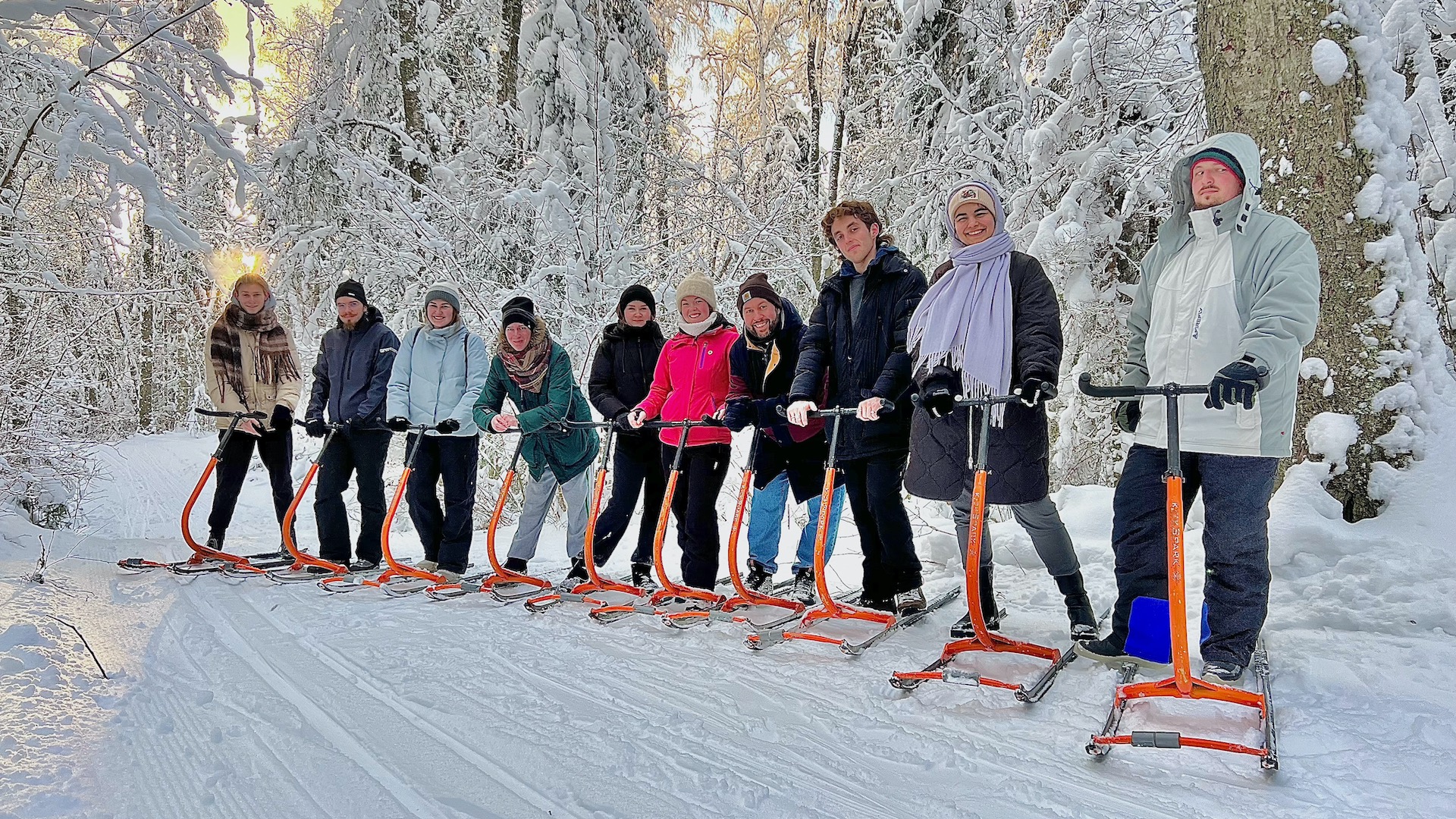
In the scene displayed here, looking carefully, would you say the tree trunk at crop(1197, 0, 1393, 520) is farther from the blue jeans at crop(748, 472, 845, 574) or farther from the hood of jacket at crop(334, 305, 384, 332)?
the hood of jacket at crop(334, 305, 384, 332)

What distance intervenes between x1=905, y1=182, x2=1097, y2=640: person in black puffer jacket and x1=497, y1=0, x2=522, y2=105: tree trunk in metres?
7.16

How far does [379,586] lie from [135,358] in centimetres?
1490

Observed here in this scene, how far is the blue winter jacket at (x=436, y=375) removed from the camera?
5.92 m

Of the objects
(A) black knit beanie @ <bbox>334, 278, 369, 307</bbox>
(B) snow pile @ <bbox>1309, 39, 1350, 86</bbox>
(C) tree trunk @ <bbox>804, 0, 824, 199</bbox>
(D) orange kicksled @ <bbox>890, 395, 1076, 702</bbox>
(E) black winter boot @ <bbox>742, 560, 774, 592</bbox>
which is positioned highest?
(C) tree trunk @ <bbox>804, 0, 824, 199</bbox>

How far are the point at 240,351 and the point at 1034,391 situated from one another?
6.00 metres

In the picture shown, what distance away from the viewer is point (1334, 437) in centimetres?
386

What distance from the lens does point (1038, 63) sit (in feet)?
25.2

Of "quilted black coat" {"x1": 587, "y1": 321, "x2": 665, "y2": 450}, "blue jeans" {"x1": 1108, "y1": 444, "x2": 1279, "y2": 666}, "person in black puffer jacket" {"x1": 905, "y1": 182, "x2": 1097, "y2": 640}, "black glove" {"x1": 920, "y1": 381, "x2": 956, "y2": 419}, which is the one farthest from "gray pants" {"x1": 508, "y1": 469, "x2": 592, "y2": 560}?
"blue jeans" {"x1": 1108, "y1": 444, "x2": 1279, "y2": 666}

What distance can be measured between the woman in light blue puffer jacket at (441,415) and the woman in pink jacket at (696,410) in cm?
145

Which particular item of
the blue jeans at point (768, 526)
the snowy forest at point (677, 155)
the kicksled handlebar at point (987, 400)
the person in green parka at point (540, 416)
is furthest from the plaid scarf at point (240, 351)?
the kicksled handlebar at point (987, 400)

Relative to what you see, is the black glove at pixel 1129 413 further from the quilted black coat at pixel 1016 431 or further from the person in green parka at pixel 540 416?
the person in green parka at pixel 540 416

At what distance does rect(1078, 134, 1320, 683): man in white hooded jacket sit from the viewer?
9.41 ft

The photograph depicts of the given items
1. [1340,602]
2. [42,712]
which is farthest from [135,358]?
[1340,602]

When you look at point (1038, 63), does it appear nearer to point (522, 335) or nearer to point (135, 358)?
point (522, 335)
